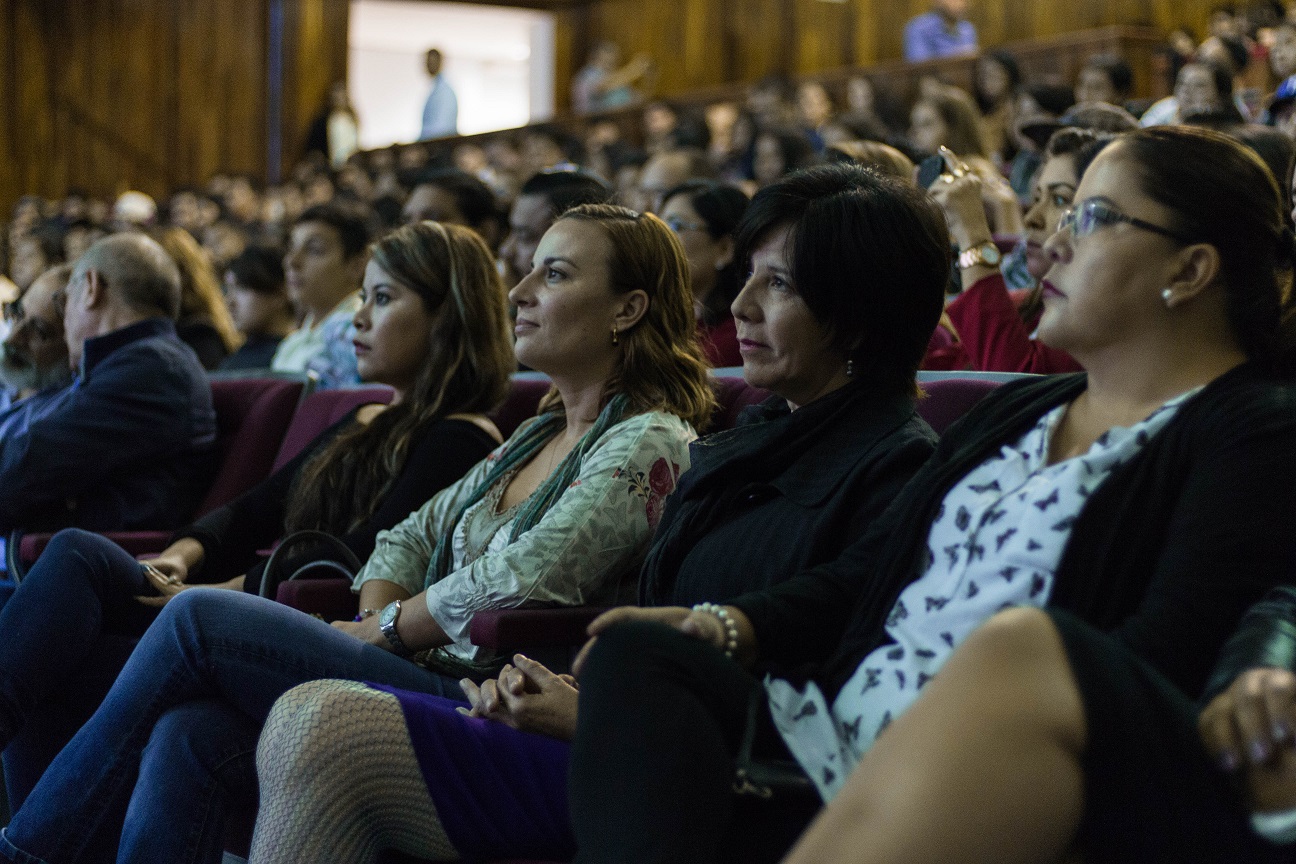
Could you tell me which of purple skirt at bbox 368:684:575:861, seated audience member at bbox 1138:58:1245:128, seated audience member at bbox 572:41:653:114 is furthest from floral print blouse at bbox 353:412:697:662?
seated audience member at bbox 572:41:653:114

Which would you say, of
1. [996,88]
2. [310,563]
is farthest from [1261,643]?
[996,88]

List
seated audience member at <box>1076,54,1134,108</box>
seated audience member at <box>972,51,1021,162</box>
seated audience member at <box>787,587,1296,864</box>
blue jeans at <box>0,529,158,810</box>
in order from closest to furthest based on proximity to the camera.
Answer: seated audience member at <box>787,587,1296,864</box>
blue jeans at <box>0,529,158,810</box>
seated audience member at <box>1076,54,1134,108</box>
seated audience member at <box>972,51,1021,162</box>

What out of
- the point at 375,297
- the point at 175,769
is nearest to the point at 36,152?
the point at 375,297

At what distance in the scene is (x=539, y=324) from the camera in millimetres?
1909

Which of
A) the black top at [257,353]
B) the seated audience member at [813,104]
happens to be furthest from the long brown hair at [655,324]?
the seated audience member at [813,104]

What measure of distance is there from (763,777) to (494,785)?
339 mm

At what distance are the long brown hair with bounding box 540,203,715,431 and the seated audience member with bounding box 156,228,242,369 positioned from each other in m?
1.74

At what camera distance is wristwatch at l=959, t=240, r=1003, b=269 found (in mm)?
2293

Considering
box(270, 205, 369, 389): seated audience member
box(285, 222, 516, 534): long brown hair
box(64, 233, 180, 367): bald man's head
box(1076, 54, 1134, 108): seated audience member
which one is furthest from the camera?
box(1076, 54, 1134, 108): seated audience member

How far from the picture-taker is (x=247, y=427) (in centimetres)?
278

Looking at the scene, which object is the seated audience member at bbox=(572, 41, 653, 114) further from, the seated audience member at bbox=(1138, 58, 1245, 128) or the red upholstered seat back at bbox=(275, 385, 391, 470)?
the red upholstered seat back at bbox=(275, 385, 391, 470)

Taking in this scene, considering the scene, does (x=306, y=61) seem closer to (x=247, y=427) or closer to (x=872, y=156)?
(x=247, y=427)

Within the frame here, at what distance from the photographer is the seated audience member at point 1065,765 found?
0.92 m

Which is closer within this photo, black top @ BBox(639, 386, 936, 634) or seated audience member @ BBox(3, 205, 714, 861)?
black top @ BBox(639, 386, 936, 634)
